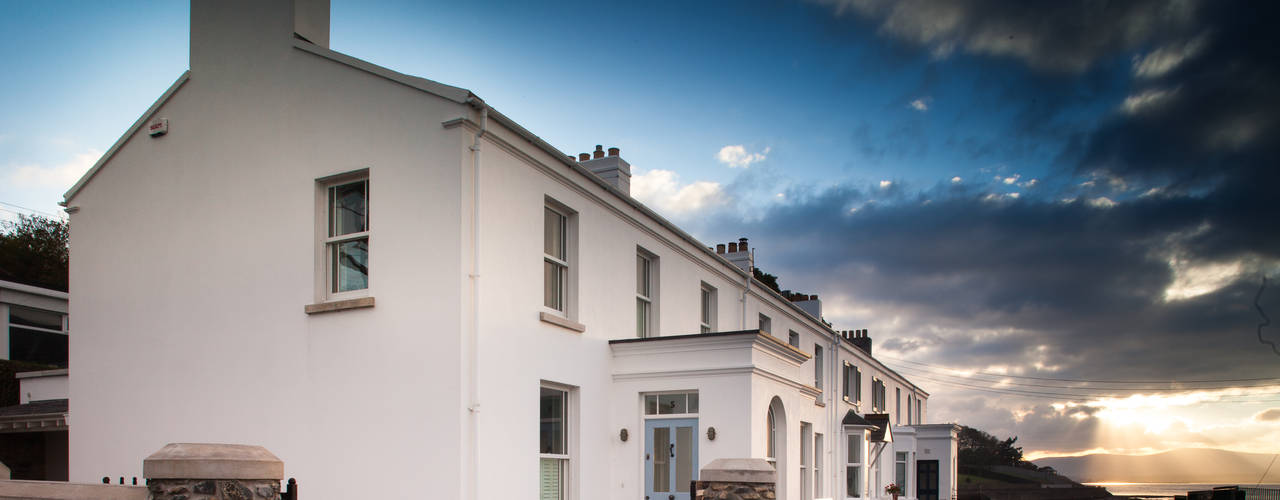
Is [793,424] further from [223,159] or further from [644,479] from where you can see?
[223,159]

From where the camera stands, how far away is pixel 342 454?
37.0 feet

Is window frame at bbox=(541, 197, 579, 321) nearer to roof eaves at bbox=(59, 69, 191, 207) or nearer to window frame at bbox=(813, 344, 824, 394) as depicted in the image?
roof eaves at bbox=(59, 69, 191, 207)

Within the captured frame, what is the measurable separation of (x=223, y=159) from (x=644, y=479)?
7.76m

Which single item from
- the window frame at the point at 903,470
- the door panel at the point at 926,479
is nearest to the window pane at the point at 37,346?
the window frame at the point at 903,470

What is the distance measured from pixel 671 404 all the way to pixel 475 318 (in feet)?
14.5

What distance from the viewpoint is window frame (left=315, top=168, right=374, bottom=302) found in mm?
11734

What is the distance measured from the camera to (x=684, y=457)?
46.5ft

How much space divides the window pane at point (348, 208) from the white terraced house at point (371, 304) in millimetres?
35

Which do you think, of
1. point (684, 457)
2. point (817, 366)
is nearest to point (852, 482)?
point (817, 366)

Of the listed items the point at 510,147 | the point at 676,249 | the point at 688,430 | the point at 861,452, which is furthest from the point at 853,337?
the point at 510,147

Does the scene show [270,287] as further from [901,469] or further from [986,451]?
[986,451]

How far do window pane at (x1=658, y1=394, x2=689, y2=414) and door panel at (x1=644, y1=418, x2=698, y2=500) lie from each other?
15cm

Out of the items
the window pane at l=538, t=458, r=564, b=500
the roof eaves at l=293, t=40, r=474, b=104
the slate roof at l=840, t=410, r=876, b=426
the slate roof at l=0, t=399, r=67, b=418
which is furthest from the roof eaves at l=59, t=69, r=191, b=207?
the slate roof at l=840, t=410, r=876, b=426

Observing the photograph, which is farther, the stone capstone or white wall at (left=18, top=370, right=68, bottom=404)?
white wall at (left=18, top=370, right=68, bottom=404)
